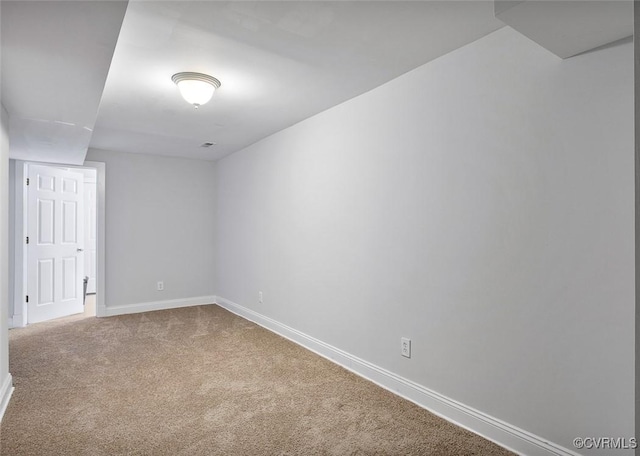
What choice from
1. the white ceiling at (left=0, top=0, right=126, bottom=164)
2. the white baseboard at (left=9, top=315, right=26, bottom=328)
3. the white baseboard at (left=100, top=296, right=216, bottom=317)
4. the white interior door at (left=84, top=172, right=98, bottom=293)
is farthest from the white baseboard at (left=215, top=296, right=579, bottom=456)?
the white interior door at (left=84, top=172, right=98, bottom=293)

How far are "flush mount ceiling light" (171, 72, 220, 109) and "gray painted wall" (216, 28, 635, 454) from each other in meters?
1.13

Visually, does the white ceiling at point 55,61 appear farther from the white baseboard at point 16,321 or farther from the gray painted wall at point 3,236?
the white baseboard at point 16,321

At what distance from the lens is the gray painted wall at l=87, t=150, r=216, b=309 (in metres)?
5.23

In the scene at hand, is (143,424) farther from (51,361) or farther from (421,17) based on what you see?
(421,17)

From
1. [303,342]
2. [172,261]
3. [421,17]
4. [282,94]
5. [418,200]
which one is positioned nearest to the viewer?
[421,17]

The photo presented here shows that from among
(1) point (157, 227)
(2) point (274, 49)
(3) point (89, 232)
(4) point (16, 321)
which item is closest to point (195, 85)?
(2) point (274, 49)

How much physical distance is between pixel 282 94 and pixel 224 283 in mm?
3409

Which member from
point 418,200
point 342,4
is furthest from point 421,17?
point 418,200

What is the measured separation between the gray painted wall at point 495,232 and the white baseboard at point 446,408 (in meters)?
0.05

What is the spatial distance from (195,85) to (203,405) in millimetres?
2193

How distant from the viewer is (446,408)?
2.40 m

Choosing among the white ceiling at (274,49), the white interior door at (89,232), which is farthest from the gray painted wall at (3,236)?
the white interior door at (89,232)

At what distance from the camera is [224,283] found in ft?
18.6

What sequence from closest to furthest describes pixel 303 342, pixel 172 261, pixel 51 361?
pixel 51 361, pixel 303 342, pixel 172 261
